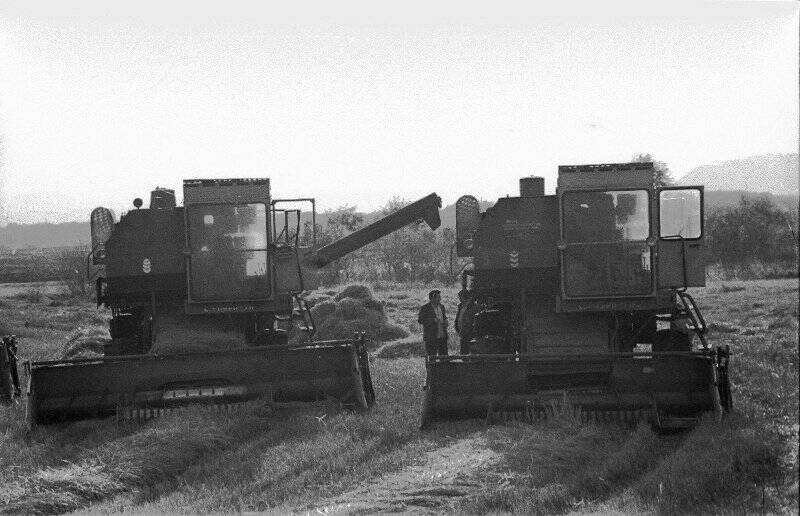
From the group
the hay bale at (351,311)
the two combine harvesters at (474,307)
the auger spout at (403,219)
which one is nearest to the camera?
the two combine harvesters at (474,307)

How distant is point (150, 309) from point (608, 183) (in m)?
6.47

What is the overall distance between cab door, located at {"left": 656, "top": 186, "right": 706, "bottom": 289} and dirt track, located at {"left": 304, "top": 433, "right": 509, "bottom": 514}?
500 centimetres

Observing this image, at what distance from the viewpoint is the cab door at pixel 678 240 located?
14.3 meters

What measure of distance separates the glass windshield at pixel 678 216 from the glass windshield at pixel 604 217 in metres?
0.21

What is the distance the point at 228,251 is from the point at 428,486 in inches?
291

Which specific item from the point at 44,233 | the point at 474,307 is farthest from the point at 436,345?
the point at 44,233

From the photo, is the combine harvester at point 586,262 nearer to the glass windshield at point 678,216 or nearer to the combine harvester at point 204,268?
the glass windshield at point 678,216

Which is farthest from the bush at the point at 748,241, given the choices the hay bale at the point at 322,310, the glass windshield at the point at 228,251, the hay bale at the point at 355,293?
the glass windshield at the point at 228,251

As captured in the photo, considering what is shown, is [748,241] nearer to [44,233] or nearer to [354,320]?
[354,320]

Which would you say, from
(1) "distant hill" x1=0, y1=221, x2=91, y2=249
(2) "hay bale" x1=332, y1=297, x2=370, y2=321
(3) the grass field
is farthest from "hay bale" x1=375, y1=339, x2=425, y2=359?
(1) "distant hill" x1=0, y1=221, x2=91, y2=249

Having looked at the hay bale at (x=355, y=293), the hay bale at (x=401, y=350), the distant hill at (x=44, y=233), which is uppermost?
the distant hill at (x=44, y=233)

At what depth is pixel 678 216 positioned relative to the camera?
14.4m

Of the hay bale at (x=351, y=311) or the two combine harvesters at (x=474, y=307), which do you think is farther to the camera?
the hay bale at (x=351, y=311)

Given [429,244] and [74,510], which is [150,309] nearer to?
[74,510]
